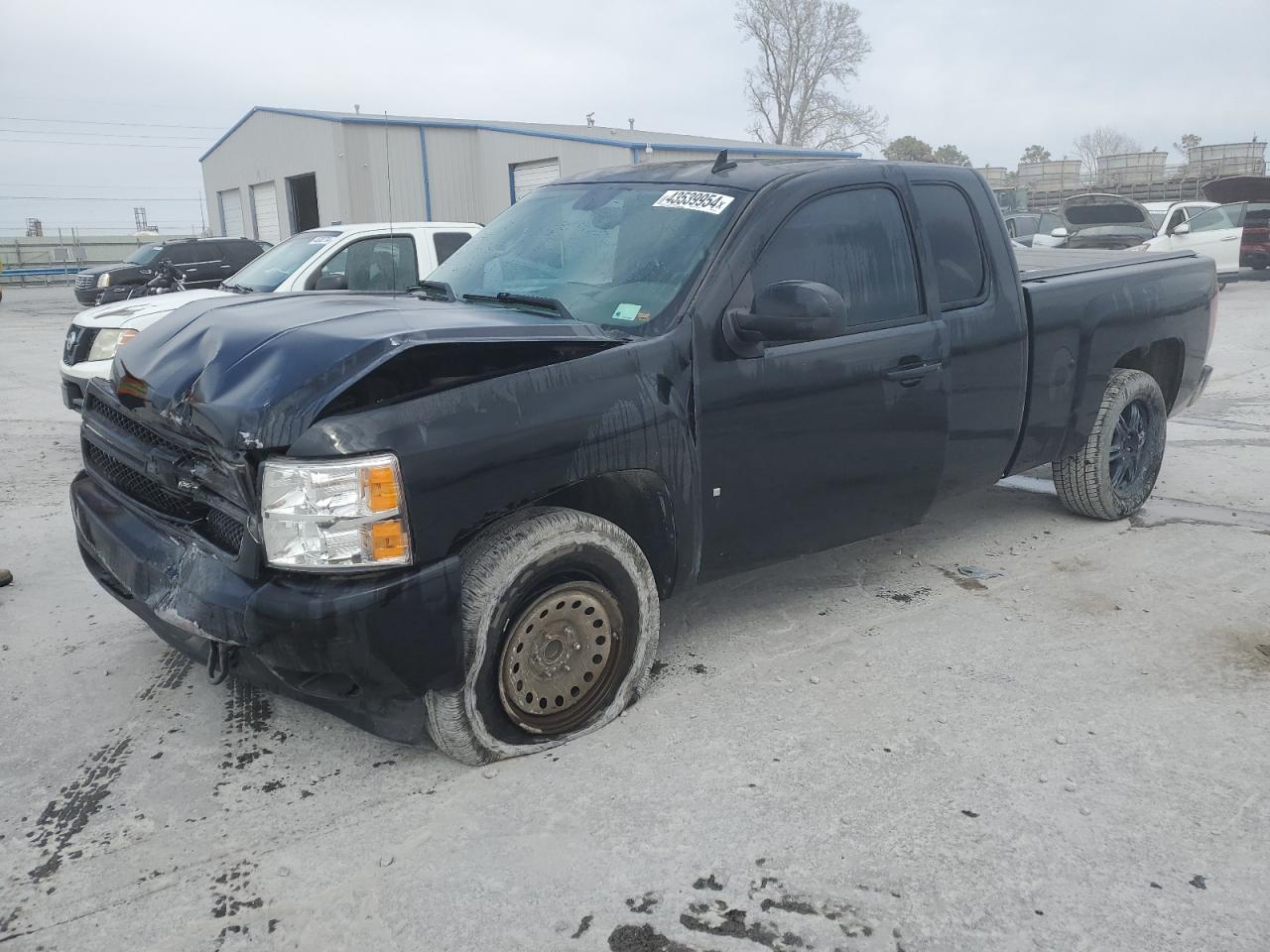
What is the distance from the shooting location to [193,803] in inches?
116

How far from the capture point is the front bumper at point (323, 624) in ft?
8.77

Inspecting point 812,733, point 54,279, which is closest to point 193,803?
point 812,733

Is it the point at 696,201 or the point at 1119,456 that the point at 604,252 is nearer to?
the point at 696,201

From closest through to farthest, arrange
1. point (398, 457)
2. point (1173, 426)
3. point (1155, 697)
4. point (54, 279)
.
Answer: point (398, 457) < point (1155, 697) < point (1173, 426) < point (54, 279)

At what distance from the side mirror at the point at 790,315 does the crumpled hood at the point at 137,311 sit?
497 cm

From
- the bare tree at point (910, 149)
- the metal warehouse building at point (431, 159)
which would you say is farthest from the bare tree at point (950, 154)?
the metal warehouse building at point (431, 159)

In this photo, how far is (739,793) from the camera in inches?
117

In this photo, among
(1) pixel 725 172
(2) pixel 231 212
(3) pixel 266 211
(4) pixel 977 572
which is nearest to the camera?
(1) pixel 725 172

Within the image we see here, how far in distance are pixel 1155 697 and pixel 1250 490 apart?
321 centimetres

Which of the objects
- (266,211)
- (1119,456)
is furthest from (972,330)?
(266,211)

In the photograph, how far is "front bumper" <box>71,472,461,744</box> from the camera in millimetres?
2672

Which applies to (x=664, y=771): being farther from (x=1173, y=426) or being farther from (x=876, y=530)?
(x=1173, y=426)

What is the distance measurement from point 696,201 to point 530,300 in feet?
2.33

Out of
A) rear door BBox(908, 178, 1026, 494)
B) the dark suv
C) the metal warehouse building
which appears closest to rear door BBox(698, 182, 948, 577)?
rear door BBox(908, 178, 1026, 494)
